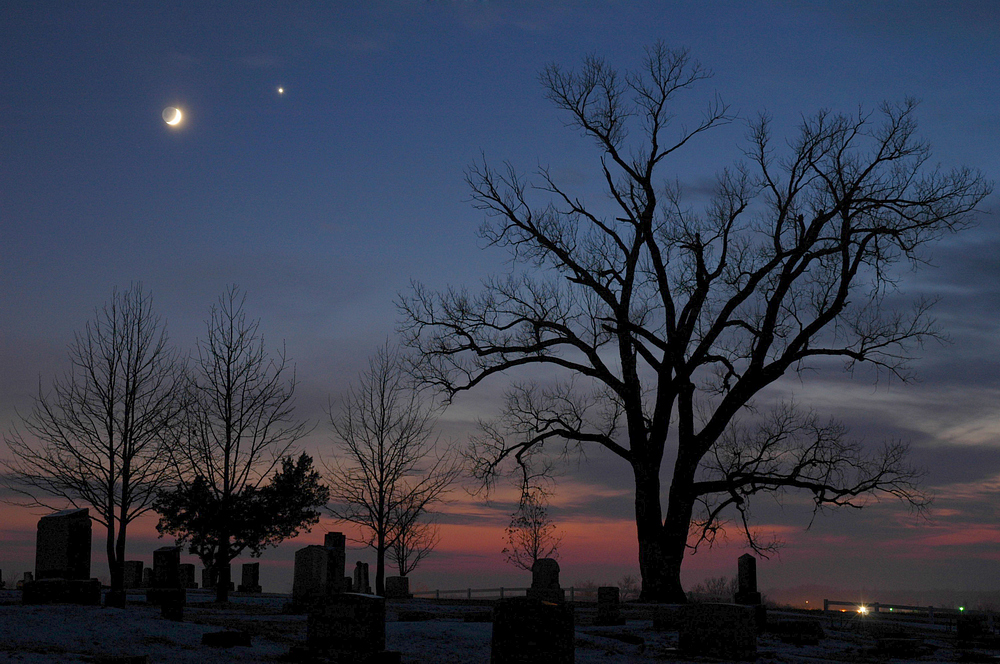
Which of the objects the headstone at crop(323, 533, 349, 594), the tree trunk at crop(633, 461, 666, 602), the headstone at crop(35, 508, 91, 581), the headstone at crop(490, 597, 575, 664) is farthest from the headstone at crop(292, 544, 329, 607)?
the headstone at crop(490, 597, 575, 664)

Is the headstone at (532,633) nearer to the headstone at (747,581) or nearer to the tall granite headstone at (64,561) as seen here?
the tall granite headstone at (64,561)

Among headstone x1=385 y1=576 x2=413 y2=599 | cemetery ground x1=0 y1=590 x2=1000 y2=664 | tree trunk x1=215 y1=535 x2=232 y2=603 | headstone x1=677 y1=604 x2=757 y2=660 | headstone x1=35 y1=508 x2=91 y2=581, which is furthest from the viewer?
headstone x1=385 y1=576 x2=413 y2=599

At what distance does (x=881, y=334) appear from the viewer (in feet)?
79.0

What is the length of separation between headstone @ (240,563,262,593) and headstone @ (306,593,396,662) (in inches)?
901

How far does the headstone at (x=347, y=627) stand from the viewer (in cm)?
1261

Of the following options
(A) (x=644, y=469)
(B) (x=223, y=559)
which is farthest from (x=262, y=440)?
(A) (x=644, y=469)

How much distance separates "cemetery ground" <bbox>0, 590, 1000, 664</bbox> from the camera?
1200 cm

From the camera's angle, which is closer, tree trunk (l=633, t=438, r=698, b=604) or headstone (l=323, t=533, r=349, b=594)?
headstone (l=323, t=533, r=349, b=594)

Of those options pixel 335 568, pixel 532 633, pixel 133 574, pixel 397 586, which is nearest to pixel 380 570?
pixel 397 586

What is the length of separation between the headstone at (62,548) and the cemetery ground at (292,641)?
4.07 feet

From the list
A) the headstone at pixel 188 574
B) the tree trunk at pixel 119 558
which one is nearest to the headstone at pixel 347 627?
the tree trunk at pixel 119 558

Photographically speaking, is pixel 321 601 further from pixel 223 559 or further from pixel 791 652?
pixel 223 559

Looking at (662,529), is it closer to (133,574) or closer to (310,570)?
(310,570)

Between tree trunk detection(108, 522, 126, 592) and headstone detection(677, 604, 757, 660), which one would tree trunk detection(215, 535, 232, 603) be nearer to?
tree trunk detection(108, 522, 126, 592)
